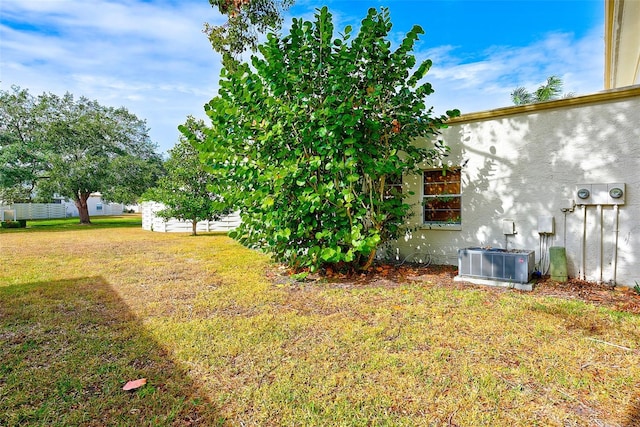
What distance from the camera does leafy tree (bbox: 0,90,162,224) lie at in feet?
56.2

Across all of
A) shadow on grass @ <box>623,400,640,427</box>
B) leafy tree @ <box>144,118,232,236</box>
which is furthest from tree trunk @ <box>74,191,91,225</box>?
shadow on grass @ <box>623,400,640,427</box>

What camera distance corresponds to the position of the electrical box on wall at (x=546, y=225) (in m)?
5.25

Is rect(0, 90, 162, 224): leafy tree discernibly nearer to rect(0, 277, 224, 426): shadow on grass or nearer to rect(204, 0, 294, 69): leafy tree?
rect(204, 0, 294, 69): leafy tree

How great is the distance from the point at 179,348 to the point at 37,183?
2023 cm

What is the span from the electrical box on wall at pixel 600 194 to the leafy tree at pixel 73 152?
20.8m

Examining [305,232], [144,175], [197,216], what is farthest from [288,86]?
[144,175]

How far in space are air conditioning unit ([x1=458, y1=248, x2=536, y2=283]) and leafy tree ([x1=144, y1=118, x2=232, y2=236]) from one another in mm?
9577

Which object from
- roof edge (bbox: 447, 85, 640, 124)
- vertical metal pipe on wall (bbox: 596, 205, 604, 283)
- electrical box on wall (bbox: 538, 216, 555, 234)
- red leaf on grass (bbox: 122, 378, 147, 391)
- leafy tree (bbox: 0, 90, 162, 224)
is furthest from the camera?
leafy tree (bbox: 0, 90, 162, 224)

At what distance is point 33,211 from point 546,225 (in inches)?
1346

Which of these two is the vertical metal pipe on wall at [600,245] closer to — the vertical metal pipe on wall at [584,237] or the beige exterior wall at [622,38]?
the vertical metal pipe on wall at [584,237]

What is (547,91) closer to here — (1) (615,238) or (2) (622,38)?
(2) (622,38)

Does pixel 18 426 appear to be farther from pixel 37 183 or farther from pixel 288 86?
pixel 37 183

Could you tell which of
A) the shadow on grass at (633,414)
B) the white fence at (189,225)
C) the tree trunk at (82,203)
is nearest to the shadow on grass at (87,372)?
the shadow on grass at (633,414)

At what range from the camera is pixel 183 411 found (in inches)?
78.9
